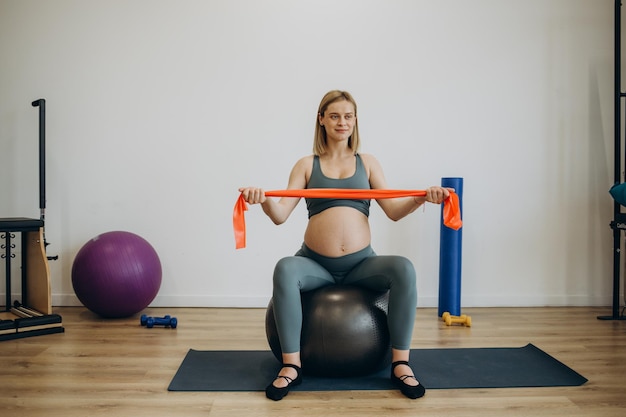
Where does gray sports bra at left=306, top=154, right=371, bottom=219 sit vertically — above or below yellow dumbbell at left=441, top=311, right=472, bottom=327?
above

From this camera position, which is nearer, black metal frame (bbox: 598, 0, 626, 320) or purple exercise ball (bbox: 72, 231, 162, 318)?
purple exercise ball (bbox: 72, 231, 162, 318)

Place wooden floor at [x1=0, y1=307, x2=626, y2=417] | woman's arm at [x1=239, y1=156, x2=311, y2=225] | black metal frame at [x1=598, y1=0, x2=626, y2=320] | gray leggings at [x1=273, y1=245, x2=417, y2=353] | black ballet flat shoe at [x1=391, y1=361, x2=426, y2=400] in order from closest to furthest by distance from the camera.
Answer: wooden floor at [x1=0, y1=307, x2=626, y2=417], black ballet flat shoe at [x1=391, y1=361, x2=426, y2=400], gray leggings at [x1=273, y1=245, x2=417, y2=353], woman's arm at [x1=239, y1=156, x2=311, y2=225], black metal frame at [x1=598, y1=0, x2=626, y2=320]

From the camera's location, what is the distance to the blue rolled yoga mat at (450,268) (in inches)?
137

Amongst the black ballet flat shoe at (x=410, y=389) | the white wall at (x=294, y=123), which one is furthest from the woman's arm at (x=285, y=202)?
the white wall at (x=294, y=123)

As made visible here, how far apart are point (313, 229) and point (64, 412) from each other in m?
1.15

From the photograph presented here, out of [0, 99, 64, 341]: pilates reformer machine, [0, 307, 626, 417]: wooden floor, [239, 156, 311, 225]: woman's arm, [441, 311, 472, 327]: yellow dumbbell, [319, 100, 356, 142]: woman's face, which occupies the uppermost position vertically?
[319, 100, 356, 142]: woman's face

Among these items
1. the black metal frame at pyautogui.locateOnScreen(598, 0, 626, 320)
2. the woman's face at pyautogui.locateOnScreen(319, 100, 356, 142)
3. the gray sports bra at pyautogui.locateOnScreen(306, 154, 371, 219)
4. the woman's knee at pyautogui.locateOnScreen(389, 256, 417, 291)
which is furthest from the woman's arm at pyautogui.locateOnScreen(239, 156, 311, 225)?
the black metal frame at pyautogui.locateOnScreen(598, 0, 626, 320)

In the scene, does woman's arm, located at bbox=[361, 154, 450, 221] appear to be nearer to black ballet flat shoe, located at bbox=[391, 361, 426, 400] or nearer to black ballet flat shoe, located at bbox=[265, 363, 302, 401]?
black ballet flat shoe, located at bbox=[391, 361, 426, 400]

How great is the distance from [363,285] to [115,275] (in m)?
1.62

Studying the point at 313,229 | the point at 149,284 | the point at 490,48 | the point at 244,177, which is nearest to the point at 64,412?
the point at 313,229

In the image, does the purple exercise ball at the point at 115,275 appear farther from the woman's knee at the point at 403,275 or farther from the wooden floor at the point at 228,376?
the woman's knee at the point at 403,275

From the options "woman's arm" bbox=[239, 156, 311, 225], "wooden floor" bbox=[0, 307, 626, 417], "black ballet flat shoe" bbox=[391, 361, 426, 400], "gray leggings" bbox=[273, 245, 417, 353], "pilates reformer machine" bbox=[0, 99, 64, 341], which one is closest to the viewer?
"wooden floor" bbox=[0, 307, 626, 417]

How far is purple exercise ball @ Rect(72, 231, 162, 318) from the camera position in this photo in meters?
3.28

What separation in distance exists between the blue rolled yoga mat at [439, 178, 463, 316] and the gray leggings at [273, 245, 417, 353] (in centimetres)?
128
